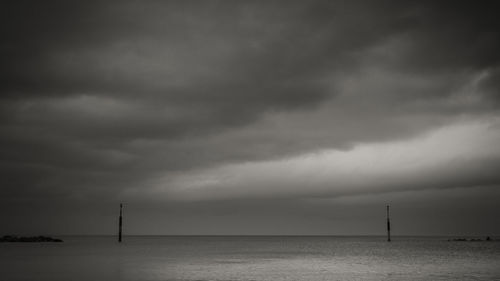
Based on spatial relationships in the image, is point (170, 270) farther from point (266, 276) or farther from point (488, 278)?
point (488, 278)

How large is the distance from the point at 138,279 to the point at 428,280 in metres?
28.8

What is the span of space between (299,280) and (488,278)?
784 inches

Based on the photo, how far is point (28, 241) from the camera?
612 ft

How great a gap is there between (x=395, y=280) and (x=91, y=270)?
33228 mm

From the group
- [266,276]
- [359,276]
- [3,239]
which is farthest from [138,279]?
[3,239]

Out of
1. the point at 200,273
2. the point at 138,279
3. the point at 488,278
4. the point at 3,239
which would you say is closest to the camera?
the point at 138,279

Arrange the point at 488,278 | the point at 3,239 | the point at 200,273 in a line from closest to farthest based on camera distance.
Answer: the point at 488,278, the point at 200,273, the point at 3,239

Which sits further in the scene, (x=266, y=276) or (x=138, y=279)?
(x=266, y=276)

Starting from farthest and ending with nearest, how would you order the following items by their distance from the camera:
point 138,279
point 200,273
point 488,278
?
point 200,273, point 488,278, point 138,279

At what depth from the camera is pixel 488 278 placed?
47281 mm

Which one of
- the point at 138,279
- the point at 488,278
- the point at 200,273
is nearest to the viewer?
the point at 138,279

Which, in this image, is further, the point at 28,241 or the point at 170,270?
the point at 28,241

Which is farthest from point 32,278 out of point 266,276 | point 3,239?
point 3,239

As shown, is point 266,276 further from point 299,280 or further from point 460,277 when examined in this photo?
point 460,277
